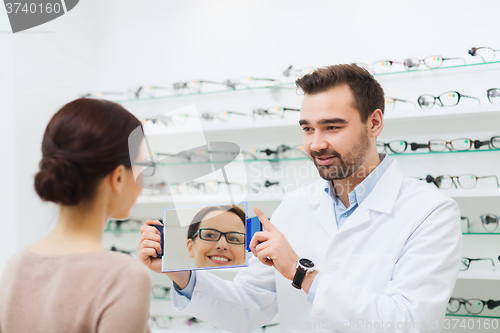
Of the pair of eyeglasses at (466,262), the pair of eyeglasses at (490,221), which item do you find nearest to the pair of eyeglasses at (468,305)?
the pair of eyeglasses at (466,262)

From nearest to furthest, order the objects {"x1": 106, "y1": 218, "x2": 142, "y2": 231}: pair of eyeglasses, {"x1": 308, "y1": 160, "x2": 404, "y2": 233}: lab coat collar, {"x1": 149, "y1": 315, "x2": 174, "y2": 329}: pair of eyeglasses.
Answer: {"x1": 308, "y1": 160, "x2": 404, "y2": 233}: lab coat collar → {"x1": 149, "y1": 315, "x2": 174, "y2": 329}: pair of eyeglasses → {"x1": 106, "y1": 218, "x2": 142, "y2": 231}: pair of eyeglasses

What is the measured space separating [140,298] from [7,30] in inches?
71.7

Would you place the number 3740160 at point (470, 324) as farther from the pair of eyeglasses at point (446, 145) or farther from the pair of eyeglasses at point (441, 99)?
the pair of eyeglasses at point (441, 99)

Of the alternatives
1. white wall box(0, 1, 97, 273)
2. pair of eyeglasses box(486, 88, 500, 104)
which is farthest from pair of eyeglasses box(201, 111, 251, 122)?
pair of eyeglasses box(486, 88, 500, 104)

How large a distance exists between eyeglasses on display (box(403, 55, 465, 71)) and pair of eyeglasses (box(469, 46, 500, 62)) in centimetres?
5

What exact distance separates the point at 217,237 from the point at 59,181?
60 cm

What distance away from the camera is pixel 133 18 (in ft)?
7.98

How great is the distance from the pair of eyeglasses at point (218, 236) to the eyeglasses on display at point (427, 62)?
1.21 metres

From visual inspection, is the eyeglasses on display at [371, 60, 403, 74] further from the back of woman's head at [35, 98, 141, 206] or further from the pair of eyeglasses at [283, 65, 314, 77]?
the back of woman's head at [35, 98, 141, 206]

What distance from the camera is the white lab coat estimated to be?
1088 millimetres

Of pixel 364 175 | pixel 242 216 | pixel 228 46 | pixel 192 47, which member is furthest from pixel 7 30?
pixel 364 175

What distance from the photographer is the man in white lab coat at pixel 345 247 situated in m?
1.10

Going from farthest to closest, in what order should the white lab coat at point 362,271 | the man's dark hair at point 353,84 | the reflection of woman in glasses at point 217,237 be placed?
1. the man's dark hair at point 353,84
2. the reflection of woman in glasses at point 217,237
3. the white lab coat at point 362,271

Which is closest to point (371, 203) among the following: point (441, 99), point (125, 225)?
point (441, 99)
